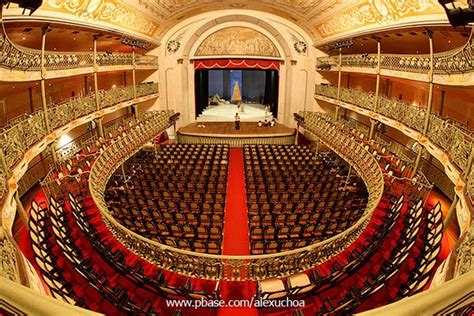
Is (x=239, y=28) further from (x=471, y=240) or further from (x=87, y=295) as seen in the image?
(x=471, y=240)

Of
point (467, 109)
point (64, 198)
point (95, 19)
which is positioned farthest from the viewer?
point (95, 19)

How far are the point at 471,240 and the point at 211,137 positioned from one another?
60.8ft

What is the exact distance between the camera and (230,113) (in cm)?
2847

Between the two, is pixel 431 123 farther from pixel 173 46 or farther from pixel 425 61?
pixel 173 46

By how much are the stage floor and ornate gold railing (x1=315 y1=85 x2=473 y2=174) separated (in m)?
9.21

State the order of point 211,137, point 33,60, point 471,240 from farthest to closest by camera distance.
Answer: point 211,137, point 33,60, point 471,240

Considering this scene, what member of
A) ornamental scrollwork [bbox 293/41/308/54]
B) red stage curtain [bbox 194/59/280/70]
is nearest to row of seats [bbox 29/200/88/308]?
red stage curtain [bbox 194/59/280/70]

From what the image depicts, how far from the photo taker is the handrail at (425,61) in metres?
8.45

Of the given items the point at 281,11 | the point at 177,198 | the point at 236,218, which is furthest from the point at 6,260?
the point at 281,11

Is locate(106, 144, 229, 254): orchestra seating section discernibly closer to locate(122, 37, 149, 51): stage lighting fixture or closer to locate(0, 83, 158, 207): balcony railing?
locate(0, 83, 158, 207): balcony railing

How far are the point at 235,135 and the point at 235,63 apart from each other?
6090 millimetres

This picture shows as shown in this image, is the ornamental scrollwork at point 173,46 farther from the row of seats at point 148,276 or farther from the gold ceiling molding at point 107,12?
the row of seats at point 148,276

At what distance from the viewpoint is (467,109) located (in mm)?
12297

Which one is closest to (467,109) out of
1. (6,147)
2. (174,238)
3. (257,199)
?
(257,199)
